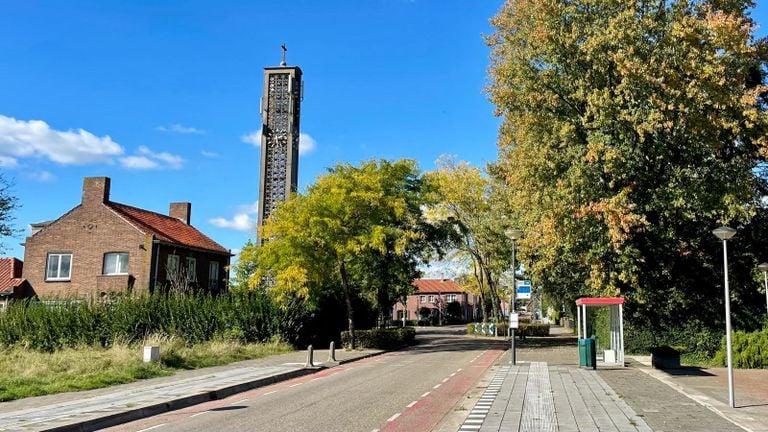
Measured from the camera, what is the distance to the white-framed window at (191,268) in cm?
4175

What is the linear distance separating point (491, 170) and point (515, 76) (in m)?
9.78

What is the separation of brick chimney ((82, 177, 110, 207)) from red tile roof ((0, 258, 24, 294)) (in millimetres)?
6478

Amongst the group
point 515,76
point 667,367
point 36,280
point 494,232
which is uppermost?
point 515,76

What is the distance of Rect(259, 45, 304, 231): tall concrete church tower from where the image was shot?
3916 centimetres

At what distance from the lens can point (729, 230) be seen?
13977 mm

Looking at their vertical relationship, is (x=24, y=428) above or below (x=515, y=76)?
below

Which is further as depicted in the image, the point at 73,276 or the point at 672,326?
A: the point at 73,276

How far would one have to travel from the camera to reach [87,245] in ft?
129

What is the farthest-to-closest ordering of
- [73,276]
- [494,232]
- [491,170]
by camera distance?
[494,232]
[73,276]
[491,170]

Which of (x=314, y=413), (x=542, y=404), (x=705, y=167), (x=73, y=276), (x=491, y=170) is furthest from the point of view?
(x=73, y=276)

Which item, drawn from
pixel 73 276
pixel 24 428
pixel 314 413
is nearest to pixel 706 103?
pixel 314 413

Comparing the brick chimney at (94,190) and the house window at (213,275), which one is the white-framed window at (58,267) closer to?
the brick chimney at (94,190)

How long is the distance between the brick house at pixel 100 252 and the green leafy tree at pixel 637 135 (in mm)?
23003

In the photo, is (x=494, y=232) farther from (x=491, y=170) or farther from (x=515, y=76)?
(x=515, y=76)
